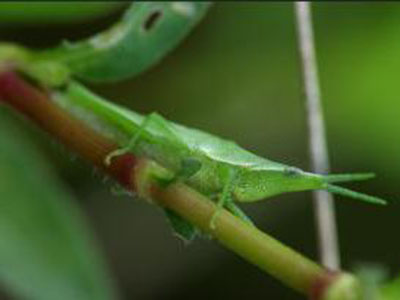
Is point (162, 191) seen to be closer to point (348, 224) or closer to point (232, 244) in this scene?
point (232, 244)

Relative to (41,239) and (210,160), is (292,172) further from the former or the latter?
(41,239)

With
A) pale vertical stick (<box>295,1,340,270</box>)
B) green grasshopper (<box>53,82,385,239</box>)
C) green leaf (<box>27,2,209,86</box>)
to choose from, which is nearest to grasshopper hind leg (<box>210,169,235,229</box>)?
green grasshopper (<box>53,82,385,239</box>)

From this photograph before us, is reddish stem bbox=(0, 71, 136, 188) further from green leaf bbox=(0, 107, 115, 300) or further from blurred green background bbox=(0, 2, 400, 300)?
blurred green background bbox=(0, 2, 400, 300)

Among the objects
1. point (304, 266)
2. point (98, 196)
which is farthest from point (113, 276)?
point (304, 266)

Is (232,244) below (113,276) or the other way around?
below

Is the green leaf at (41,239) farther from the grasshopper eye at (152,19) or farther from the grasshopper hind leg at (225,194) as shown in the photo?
the grasshopper hind leg at (225,194)
